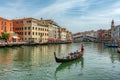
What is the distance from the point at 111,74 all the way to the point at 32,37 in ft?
148

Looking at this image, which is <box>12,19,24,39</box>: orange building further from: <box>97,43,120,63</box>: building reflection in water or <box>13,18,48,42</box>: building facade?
<box>97,43,120,63</box>: building reflection in water

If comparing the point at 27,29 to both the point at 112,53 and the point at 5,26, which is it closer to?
the point at 5,26

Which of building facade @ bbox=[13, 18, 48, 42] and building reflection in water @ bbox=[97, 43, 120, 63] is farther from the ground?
building facade @ bbox=[13, 18, 48, 42]

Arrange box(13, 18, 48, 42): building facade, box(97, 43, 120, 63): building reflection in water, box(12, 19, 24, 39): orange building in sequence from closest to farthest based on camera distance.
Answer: box(97, 43, 120, 63): building reflection in water, box(13, 18, 48, 42): building facade, box(12, 19, 24, 39): orange building

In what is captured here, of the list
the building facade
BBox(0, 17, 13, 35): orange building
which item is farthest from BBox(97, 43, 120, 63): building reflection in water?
the building facade

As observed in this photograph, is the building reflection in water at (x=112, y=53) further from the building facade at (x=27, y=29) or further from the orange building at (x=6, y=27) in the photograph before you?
the building facade at (x=27, y=29)

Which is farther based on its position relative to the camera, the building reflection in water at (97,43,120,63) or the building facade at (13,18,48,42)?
the building facade at (13,18,48,42)

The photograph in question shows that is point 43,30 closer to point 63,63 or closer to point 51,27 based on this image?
point 51,27

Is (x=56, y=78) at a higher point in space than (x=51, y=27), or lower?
lower

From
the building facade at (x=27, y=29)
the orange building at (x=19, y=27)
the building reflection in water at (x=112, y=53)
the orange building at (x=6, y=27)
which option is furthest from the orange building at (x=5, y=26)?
the building reflection in water at (x=112, y=53)

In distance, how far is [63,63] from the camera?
60.7 feet

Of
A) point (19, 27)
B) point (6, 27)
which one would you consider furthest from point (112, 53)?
point (19, 27)

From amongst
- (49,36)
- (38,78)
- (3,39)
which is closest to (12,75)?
(38,78)

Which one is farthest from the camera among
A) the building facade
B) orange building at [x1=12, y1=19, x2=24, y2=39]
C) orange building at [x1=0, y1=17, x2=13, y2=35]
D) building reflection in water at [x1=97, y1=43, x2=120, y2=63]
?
orange building at [x1=12, y1=19, x2=24, y2=39]
